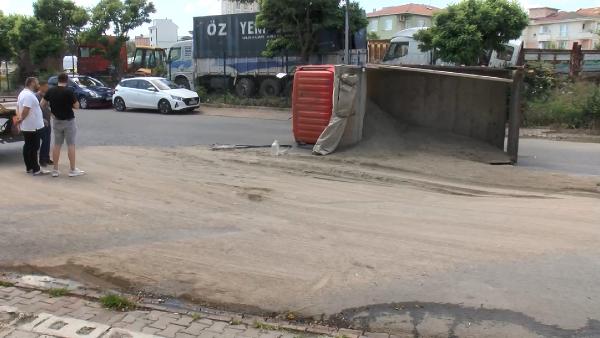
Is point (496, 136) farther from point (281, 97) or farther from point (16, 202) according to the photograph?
point (281, 97)

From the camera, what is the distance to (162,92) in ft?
73.8

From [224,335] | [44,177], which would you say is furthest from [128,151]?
[224,335]

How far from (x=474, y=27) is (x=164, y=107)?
11.6 metres

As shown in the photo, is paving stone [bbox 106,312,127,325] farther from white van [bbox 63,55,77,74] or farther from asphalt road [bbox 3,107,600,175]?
white van [bbox 63,55,77,74]

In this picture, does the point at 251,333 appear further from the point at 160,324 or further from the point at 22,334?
the point at 22,334

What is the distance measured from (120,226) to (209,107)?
63.1 ft

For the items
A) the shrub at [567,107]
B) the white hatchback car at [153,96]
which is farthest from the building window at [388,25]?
the shrub at [567,107]

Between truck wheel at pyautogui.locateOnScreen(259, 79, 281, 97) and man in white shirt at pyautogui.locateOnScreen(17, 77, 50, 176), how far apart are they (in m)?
16.1

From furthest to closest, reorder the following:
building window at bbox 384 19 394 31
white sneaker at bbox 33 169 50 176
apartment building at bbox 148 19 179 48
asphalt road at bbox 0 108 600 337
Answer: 1. building window at bbox 384 19 394 31
2. apartment building at bbox 148 19 179 48
3. white sneaker at bbox 33 169 50 176
4. asphalt road at bbox 0 108 600 337

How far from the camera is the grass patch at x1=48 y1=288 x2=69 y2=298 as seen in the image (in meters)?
4.77

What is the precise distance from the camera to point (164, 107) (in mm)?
22391

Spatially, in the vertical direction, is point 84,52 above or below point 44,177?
above

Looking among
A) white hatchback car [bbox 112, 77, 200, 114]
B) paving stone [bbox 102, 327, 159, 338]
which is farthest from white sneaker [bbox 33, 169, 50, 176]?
white hatchback car [bbox 112, 77, 200, 114]

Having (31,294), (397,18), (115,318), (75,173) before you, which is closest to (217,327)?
(115,318)
